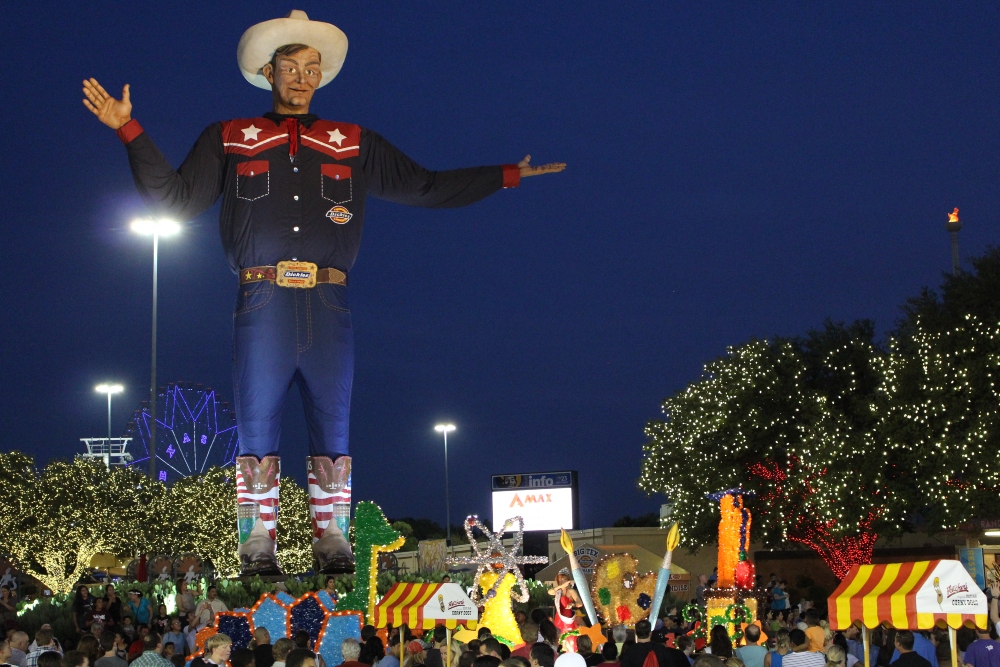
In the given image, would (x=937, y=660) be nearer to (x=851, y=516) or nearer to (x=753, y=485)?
(x=851, y=516)

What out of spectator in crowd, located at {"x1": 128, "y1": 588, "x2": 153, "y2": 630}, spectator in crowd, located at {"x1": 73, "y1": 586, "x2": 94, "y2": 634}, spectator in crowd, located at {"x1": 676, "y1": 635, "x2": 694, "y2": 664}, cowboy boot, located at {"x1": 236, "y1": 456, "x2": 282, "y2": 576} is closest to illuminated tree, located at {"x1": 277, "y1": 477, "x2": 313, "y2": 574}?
spectator in crowd, located at {"x1": 128, "y1": 588, "x2": 153, "y2": 630}

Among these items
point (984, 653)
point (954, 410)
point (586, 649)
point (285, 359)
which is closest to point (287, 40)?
point (285, 359)

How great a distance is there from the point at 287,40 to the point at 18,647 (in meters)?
7.87

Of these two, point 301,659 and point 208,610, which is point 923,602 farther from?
point 208,610

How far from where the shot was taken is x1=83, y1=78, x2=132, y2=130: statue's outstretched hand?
13.7 metres

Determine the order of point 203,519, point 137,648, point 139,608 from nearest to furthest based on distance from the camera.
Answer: point 137,648, point 139,608, point 203,519

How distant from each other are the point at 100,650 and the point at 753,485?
24.5m

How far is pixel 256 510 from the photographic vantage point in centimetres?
1438

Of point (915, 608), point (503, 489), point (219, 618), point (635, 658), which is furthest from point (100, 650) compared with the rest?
point (503, 489)

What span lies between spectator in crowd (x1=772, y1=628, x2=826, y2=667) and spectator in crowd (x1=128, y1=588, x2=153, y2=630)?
420 inches

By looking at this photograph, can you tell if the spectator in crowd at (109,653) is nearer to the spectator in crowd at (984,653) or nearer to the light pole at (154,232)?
the spectator in crowd at (984,653)

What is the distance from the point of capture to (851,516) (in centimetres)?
2927

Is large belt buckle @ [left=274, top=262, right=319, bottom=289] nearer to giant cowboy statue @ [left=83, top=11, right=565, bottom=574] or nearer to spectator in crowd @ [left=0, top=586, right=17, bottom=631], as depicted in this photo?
giant cowboy statue @ [left=83, top=11, right=565, bottom=574]

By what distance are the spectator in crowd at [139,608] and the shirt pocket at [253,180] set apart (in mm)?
6770
